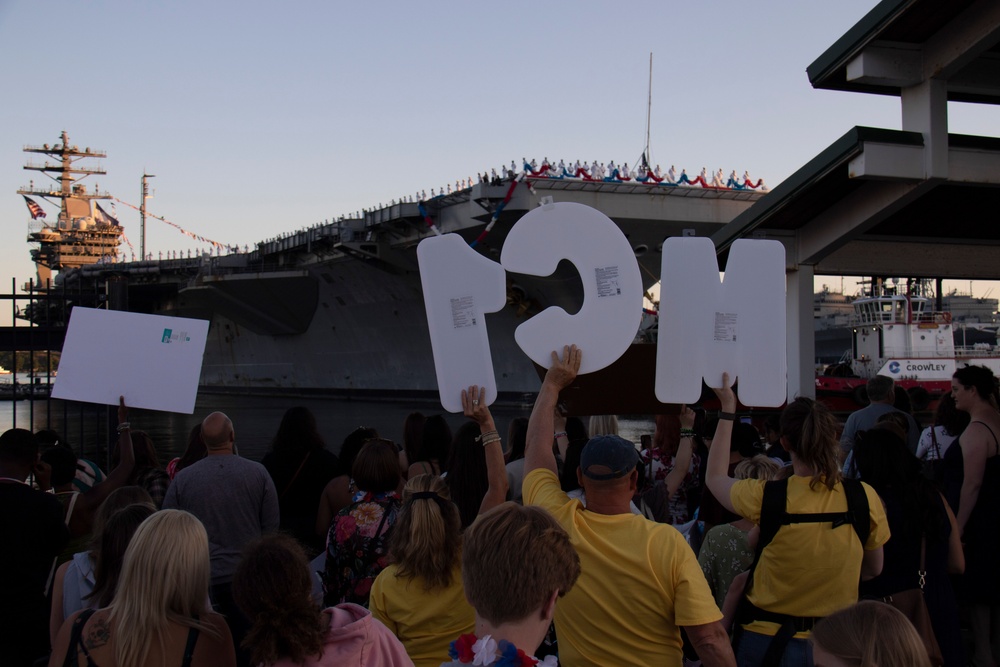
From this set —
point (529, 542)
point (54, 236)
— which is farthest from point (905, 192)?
point (54, 236)

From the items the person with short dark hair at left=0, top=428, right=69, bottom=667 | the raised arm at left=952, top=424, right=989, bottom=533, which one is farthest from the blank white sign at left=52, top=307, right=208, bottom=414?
the raised arm at left=952, top=424, right=989, bottom=533

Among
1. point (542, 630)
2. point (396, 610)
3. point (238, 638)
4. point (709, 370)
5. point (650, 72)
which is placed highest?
point (650, 72)

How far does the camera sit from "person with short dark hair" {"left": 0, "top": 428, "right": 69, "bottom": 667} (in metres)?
3.17

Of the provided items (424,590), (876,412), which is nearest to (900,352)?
(876,412)

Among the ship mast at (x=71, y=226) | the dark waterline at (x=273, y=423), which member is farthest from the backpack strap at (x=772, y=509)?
the ship mast at (x=71, y=226)

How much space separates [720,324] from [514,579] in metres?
1.86

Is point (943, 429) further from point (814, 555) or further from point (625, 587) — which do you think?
point (625, 587)

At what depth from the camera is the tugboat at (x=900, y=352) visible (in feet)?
70.8

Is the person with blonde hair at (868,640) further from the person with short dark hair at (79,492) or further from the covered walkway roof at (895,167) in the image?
the covered walkway roof at (895,167)

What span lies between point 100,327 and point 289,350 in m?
35.9

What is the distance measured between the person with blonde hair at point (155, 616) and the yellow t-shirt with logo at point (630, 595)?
95 centimetres

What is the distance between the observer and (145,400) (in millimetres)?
4422

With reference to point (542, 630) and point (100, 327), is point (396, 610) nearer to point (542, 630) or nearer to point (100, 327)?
point (542, 630)

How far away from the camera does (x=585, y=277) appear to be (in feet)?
11.0
